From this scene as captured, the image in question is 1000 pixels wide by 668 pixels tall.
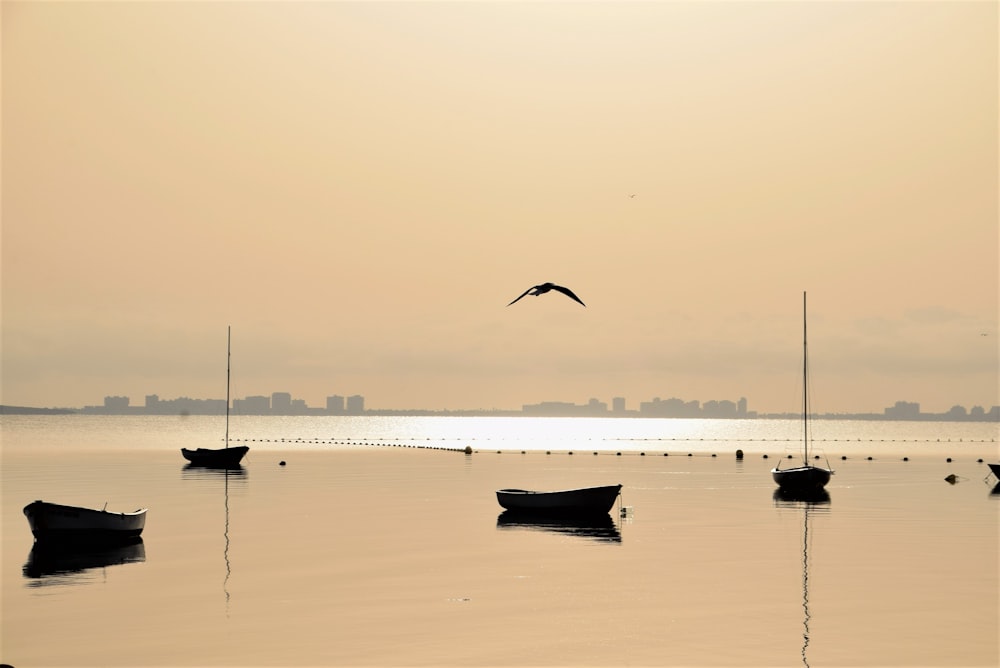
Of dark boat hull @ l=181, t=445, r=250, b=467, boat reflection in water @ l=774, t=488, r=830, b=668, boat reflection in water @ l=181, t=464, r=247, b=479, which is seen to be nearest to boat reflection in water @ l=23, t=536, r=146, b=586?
boat reflection in water @ l=774, t=488, r=830, b=668

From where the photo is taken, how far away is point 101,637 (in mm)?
37625

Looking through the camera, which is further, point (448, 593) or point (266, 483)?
point (266, 483)

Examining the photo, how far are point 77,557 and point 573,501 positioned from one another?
34814 millimetres

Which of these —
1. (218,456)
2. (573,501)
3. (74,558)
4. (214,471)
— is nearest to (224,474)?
(214,471)

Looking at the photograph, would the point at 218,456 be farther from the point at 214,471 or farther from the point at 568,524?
the point at 568,524

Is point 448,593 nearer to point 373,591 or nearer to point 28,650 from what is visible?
point 373,591

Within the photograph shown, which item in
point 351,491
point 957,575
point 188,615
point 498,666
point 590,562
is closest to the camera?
point 498,666

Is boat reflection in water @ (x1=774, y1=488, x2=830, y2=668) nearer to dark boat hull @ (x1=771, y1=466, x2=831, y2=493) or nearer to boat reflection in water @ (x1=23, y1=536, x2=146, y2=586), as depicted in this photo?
dark boat hull @ (x1=771, y1=466, x2=831, y2=493)

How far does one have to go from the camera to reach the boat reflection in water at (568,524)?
7144 centimetres

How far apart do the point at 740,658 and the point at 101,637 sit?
840 inches

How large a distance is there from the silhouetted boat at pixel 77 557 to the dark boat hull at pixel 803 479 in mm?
60597

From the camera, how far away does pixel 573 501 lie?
79750mm

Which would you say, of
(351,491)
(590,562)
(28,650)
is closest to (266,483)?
(351,491)

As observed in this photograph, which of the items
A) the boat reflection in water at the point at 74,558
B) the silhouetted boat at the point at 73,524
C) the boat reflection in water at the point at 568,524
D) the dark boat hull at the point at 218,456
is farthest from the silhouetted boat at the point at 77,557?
the dark boat hull at the point at 218,456
